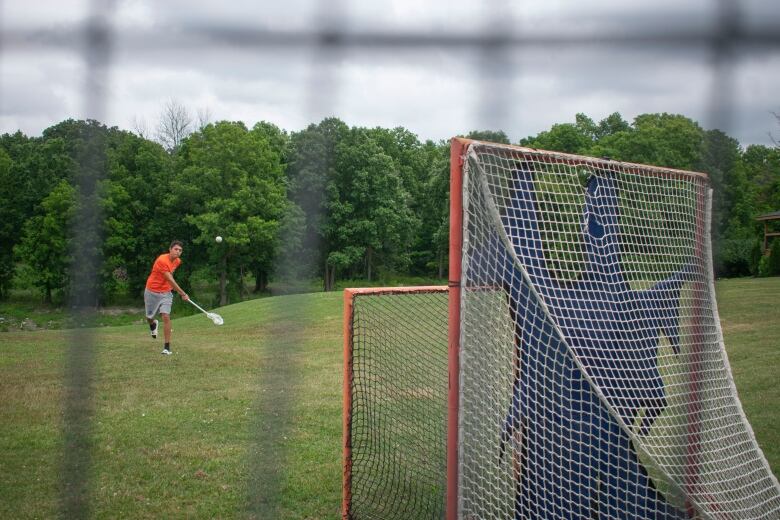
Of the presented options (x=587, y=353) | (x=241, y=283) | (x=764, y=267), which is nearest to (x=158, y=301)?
(x=587, y=353)

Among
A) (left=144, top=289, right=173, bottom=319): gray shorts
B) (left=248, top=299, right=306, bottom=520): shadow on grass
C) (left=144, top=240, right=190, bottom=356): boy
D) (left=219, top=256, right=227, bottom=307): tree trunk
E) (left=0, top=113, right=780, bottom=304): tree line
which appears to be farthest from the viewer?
(left=219, top=256, right=227, bottom=307): tree trunk

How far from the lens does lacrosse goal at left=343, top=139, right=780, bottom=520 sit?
2.78m

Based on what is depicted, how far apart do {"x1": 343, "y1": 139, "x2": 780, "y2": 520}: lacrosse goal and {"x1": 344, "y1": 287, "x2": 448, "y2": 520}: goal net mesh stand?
1144mm

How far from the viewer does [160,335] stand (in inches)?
546

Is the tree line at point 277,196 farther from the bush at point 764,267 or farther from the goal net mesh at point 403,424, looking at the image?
the goal net mesh at point 403,424

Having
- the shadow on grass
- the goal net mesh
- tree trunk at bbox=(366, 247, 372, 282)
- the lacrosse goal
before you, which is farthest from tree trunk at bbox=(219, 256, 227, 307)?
the lacrosse goal

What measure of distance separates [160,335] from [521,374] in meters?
12.0

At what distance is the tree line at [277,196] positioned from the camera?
125 inches

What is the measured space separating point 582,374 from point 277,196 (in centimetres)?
1917

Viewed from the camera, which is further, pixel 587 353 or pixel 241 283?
pixel 241 283

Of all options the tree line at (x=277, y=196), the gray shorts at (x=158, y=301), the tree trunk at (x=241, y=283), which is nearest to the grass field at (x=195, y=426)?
the gray shorts at (x=158, y=301)

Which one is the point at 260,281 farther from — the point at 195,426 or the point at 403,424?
the point at 403,424

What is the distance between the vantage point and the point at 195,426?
19.2ft

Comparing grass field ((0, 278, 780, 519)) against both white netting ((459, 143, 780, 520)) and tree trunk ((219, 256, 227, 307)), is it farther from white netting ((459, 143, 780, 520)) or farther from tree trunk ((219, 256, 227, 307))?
tree trunk ((219, 256, 227, 307))
